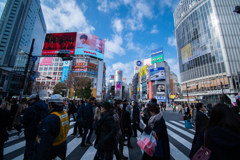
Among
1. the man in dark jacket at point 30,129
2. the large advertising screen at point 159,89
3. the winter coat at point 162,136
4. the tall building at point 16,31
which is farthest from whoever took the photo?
the large advertising screen at point 159,89

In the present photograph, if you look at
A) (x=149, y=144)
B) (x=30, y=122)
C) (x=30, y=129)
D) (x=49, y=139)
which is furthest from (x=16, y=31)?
(x=149, y=144)

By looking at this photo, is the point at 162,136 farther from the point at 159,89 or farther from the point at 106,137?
the point at 159,89

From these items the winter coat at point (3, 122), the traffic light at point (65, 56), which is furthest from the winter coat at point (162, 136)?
the traffic light at point (65, 56)

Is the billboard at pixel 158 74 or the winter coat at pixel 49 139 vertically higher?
the billboard at pixel 158 74

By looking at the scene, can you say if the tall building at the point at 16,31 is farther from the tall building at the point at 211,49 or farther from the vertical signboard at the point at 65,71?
the tall building at the point at 211,49

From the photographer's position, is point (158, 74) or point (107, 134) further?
point (158, 74)

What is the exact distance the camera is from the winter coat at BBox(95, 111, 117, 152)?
2223 mm

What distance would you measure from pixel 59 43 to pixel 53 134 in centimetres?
5853

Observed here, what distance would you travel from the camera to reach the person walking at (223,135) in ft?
3.94

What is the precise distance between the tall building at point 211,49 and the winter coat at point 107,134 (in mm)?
37705

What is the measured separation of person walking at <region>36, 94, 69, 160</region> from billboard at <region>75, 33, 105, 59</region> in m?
55.1

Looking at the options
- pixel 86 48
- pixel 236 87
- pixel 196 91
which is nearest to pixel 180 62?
pixel 196 91

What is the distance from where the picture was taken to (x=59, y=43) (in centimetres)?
5041

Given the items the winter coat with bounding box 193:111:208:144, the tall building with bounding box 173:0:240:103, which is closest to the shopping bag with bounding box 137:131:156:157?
the winter coat with bounding box 193:111:208:144
